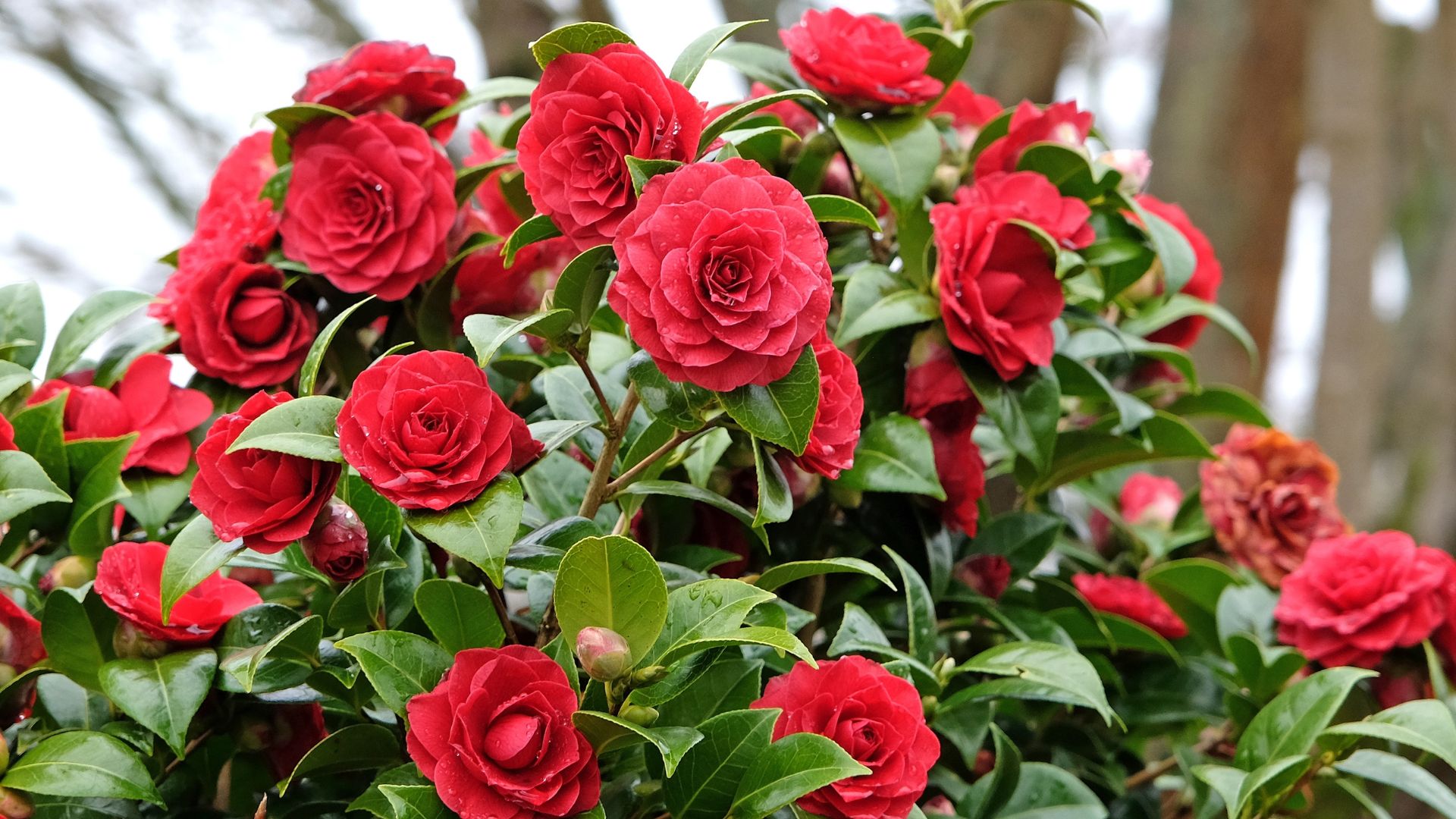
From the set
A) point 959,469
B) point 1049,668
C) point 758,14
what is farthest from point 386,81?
point 758,14

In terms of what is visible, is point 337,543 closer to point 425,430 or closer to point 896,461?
point 425,430

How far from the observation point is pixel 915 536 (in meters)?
0.93

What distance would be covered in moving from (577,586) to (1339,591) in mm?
704

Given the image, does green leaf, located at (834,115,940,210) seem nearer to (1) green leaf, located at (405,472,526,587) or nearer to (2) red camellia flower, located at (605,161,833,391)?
(2) red camellia flower, located at (605,161,833,391)

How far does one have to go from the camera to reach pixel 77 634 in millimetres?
766

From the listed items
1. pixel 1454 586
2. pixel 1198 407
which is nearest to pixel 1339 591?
pixel 1454 586

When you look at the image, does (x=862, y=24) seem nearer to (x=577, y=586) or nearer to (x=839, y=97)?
(x=839, y=97)

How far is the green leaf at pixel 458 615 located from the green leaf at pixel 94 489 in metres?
0.29

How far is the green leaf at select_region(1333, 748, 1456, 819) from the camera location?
87 cm

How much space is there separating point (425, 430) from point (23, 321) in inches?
21.2

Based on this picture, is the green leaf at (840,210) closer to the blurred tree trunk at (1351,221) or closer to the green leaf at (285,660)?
the green leaf at (285,660)

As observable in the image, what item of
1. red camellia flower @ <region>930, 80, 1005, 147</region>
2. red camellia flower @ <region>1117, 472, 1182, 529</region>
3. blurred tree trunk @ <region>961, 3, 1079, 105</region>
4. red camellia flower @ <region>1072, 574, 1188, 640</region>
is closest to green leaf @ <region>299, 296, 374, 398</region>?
red camellia flower @ <region>930, 80, 1005, 147</region>

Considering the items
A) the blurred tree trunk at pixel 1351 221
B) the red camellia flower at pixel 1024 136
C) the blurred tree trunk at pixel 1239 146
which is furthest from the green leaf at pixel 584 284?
the blurred tree trunk at pixel 1351 221

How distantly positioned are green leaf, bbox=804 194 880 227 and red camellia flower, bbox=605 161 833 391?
0.23 feet
